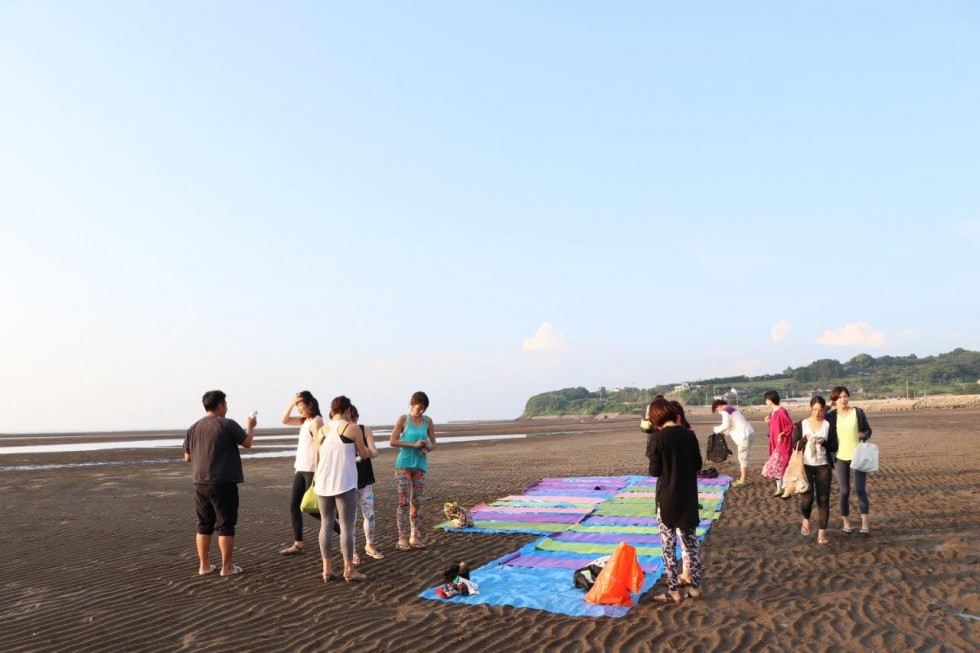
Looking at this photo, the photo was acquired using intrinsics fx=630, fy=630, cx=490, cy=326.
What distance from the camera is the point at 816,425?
8797 millimetres

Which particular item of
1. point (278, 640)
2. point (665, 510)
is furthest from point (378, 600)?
point (665, 510)

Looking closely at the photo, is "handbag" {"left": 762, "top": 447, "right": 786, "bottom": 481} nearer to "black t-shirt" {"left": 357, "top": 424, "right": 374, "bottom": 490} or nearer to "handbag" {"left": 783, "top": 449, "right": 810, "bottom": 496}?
"handbag" {"left": 783, "top": 449, "right": 810, "bottom": 496}

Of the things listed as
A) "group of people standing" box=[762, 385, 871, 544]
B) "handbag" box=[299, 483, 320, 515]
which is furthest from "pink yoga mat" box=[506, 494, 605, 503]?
"handbag" box=[299, 483, 320, 515]

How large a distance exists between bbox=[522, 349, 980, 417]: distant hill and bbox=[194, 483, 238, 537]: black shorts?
116223 mm

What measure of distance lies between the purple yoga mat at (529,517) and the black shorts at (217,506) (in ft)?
16.2

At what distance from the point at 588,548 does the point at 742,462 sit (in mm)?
7218

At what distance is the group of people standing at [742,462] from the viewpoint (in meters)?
6.45

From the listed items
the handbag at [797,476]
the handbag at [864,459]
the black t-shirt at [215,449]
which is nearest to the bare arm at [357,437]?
the black t-shirt at [215,449]

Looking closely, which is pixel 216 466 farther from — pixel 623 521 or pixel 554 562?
pixel 623 521

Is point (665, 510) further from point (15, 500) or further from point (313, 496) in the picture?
point (15, 500)

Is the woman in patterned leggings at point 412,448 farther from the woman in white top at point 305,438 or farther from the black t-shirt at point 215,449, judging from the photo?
the black t-shirt at point 215,449

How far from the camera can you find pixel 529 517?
11.3 m

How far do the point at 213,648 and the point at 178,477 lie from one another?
1792 cm

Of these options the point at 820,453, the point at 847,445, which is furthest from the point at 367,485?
the point at 847,445
